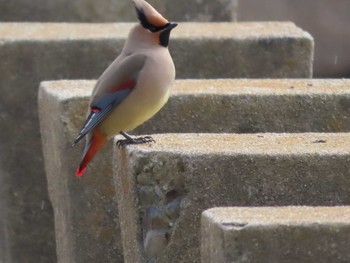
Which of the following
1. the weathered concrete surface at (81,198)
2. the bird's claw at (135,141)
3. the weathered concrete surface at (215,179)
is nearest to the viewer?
the weathered concrete surface at (215,179)

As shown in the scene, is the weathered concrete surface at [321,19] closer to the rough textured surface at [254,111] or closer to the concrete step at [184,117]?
the concrete step at [184,117]

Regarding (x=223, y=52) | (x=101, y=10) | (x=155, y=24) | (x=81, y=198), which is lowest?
(x=101, y=10)

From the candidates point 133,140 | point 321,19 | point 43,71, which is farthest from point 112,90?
point 321,19

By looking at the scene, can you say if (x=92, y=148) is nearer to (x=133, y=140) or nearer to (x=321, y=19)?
(x=133, y=140)

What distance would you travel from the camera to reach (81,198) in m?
6.24

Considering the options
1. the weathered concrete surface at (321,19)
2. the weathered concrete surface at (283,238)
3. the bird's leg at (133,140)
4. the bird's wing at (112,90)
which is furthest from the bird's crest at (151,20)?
the weathered concrete surface at (321,19)

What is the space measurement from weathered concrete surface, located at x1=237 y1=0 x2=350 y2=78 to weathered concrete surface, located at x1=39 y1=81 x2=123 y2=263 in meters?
7.38

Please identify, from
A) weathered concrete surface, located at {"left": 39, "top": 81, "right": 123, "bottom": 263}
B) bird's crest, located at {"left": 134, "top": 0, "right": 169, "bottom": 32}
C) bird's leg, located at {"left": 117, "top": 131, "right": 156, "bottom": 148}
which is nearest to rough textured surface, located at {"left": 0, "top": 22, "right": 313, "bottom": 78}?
weathered concrete surface, located at {"left": 39, "top": 81, "right": 123, "bottom": 263}

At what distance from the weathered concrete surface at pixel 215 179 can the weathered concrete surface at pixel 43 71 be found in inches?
87.3

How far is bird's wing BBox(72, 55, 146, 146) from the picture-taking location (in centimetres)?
562

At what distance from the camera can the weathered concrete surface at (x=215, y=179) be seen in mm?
4906

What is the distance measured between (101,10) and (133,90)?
10.8 feet

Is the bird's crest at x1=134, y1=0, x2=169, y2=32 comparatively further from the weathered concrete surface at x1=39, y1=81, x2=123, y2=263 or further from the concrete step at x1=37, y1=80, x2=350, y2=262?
the weathered concrete surface at x1=39, y1=81, x2=123, y2=263

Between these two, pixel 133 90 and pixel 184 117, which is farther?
pixel 184 117
